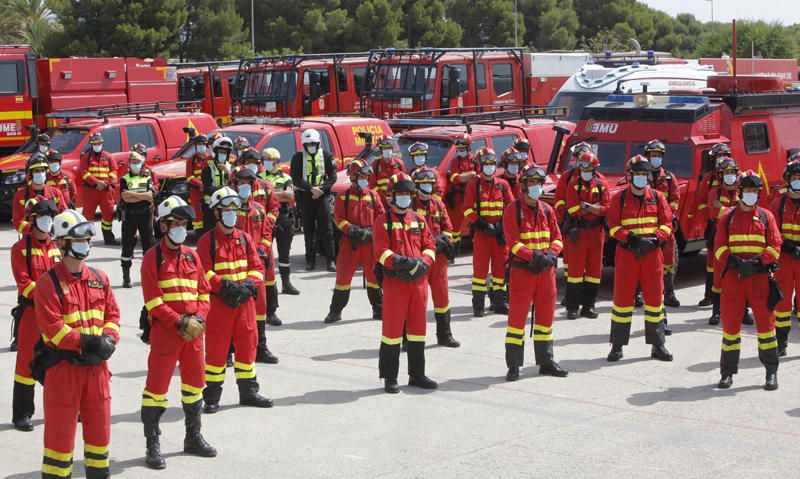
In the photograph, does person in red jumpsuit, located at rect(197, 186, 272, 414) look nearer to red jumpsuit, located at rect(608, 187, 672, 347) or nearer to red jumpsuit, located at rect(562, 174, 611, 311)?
red jumpsuit, located at rect(608, 187, 672, 347)

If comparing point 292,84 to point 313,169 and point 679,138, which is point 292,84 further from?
point 679,138

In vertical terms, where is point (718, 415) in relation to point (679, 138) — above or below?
below

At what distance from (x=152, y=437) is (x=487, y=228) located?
6435mm

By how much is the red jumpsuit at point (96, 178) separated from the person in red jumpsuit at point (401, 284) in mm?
9165

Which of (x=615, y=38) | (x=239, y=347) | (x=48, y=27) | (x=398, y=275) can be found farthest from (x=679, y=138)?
(x=615, y=38)

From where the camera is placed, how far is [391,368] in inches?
420

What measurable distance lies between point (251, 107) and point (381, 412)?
20007 millimetres

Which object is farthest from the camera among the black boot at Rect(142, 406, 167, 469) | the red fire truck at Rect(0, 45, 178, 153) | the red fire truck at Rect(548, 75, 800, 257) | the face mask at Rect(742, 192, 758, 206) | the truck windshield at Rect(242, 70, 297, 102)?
the truck windshield at Rect(242, 70, 297, 102)

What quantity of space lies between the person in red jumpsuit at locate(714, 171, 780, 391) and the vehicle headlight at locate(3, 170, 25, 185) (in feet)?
48.2

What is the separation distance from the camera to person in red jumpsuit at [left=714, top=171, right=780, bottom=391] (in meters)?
10.8

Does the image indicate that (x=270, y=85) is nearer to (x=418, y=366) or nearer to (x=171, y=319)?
(x=418, y=366)

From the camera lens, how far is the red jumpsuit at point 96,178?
18.9m

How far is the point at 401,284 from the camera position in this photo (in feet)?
34.9

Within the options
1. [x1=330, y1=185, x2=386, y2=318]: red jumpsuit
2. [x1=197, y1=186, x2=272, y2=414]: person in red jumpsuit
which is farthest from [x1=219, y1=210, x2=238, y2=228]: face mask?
[x1=330, y1=185, x2=386, y2=318]: red jumpsuit
